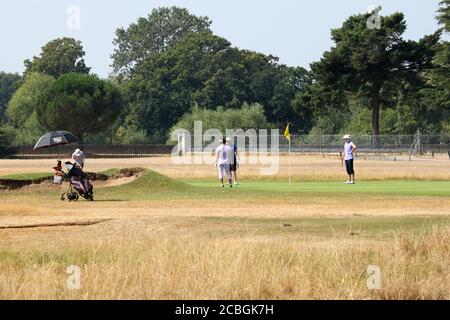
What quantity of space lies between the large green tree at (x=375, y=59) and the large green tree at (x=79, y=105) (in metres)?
29.5

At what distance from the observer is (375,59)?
102625mm

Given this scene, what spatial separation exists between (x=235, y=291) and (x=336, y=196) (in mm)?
18928

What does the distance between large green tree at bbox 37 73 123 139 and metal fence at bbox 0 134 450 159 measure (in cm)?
489

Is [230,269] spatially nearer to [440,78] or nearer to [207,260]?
[207,260]

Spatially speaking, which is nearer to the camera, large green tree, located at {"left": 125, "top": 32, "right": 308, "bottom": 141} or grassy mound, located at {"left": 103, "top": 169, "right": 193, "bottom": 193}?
grassy mound, located at {"left": 103, "top": 169, "right": 193, "bottom": 193}

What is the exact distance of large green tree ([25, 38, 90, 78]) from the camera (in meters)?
162

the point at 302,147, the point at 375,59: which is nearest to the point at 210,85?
the point at 302,147

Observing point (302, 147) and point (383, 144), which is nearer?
point (383, 144)

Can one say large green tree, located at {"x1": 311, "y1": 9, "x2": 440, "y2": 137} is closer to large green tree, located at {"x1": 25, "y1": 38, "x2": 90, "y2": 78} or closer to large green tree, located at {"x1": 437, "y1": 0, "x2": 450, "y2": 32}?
large green tree, located at {"x1": 437, "y1": 0, "x2": 450, "y2": 32}

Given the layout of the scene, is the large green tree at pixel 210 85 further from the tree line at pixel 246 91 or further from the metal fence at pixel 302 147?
the metal fence at pixel 302 147

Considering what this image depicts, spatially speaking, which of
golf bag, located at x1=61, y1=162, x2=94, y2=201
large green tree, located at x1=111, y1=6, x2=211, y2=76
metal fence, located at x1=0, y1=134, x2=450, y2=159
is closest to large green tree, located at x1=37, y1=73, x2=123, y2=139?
metal fence, located at x1=0, y1=134, x2=450, y2=159

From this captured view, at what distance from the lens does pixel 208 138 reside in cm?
Answer: 11700

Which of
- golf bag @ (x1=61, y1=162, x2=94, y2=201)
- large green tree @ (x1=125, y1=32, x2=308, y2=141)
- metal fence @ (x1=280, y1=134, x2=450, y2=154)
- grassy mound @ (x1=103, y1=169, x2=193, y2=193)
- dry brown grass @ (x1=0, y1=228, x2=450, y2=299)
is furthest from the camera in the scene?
large green tree @ (x1=125, y1=32, x2=308, y2=141)

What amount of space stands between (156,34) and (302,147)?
9520cm
